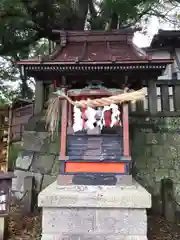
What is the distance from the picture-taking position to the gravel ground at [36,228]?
4.76m

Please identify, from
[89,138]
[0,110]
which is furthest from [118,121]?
[0,110]

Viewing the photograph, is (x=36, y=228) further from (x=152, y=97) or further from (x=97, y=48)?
(x=152, y=97)

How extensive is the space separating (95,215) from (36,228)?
5.39 feet

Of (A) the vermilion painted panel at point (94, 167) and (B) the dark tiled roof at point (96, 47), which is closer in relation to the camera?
(A) the vermilion painted panel at point (94, 167)

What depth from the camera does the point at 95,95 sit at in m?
5.23

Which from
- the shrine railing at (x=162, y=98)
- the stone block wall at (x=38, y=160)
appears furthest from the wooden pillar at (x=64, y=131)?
the shrine railing at (x=162, y=98)

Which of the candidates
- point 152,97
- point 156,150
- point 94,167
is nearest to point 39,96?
point 94,167

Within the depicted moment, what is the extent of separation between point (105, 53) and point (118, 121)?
5.13ft

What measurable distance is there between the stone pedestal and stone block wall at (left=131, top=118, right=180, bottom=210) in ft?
8.31

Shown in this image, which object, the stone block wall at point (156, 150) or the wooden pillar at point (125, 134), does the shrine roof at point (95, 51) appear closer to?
the wooden pillar at point (125, 134)

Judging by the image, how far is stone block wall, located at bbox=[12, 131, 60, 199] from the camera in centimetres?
684

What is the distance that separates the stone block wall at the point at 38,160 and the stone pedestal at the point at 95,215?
2.66 m

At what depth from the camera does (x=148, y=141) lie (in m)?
6.80

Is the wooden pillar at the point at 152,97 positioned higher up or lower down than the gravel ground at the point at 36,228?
higher up
